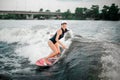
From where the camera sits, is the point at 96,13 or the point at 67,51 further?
the point at 67,51

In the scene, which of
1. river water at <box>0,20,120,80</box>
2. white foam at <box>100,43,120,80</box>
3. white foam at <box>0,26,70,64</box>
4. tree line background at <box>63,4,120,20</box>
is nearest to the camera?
white foam at <box>100,43,120,80</box>

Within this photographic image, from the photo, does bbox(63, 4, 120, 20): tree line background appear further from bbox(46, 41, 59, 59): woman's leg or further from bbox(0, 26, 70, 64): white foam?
bbox(46, 41, 59, 59): woman's leg

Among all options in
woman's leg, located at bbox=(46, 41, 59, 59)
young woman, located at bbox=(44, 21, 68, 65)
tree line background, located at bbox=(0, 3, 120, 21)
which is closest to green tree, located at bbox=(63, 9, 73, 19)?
tree line background, located at bbox=(0, 3, 120, 21)

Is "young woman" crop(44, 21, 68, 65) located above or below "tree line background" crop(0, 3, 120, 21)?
below

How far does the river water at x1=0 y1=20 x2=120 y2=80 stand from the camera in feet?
10.6

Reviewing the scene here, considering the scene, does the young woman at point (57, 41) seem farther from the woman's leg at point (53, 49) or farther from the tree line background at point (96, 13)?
the tree line background at point (96, 13)

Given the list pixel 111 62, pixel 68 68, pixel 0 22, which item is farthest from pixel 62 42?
pixel 0 22

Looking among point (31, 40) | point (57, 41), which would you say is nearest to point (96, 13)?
point (57, 41)

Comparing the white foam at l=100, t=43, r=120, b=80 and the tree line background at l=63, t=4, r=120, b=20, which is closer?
the white foam at l=100, t=43, r=120, b=80

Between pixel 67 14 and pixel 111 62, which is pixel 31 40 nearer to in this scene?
pixel 67 14

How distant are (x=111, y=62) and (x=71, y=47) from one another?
3.42 ft

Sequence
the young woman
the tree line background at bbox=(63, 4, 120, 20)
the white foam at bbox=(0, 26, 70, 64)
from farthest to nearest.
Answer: the white foam at bbox=(0, 26, 70, 64), the young woman, the tree line background at bbox=(63, 4, 120, 20)

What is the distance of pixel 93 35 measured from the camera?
153 inches

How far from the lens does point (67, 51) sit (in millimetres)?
3975
